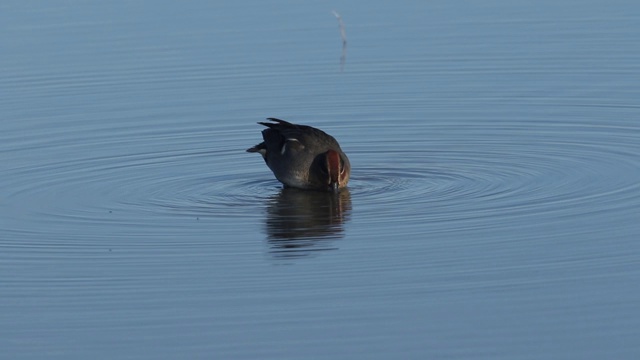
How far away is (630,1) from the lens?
25516 mm

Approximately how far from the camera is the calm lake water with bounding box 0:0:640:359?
10469 millimetres

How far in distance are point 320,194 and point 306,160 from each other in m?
0.39

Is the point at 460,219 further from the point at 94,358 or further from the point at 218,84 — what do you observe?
the point at 218,84

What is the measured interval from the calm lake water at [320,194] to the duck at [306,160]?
0.76 feet

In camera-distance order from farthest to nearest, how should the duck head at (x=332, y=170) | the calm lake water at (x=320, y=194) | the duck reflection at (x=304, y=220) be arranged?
the duck head at (x=332, y=170) → the duck reflection at (x=304, y=220) → the calm lake water at (x=320, y=194)

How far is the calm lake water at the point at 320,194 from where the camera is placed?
10469 millimetres

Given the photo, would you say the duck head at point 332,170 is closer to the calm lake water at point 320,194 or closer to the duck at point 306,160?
the duck at point 306,160

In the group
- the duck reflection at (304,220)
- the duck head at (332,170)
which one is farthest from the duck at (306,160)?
the duck reflection at (304,220)

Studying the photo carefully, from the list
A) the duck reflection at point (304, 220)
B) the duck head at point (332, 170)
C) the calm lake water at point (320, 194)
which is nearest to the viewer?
the calm lake water at point (320, 194)

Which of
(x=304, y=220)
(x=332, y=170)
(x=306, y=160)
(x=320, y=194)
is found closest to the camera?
(x=304, y=220)

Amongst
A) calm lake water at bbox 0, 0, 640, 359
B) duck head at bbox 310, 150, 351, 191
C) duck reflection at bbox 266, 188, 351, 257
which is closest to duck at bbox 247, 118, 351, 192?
duck head at bbox 310, 150, 351, 191

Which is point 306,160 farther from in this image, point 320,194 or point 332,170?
point 332,170

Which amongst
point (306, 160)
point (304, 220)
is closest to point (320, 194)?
point (306, 160)

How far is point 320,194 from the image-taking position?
15.6 meters
